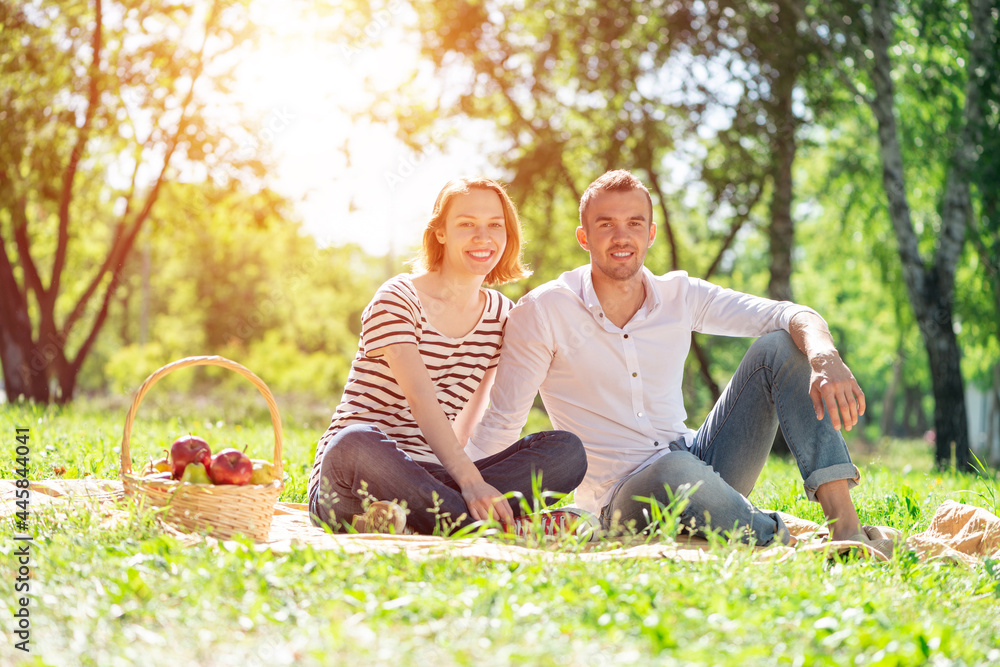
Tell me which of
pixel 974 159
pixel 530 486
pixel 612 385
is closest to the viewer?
pixel 530 486

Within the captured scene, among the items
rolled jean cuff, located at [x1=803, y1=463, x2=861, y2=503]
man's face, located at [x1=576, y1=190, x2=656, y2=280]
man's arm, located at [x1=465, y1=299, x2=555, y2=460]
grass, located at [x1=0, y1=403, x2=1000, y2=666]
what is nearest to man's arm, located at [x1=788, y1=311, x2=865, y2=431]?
rolled jean cuff, located at [x1=803, y1=463, x2=861, y2=503]

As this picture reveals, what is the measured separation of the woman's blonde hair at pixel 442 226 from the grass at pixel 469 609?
5.89 feet

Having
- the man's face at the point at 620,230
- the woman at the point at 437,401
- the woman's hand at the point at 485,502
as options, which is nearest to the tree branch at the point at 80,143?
the woman at the point at 437,401

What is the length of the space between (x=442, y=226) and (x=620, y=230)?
0.85m

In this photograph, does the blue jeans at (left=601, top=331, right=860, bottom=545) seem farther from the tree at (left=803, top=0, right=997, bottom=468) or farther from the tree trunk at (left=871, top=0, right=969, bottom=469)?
the tree trunk at (left=871, top=0, right=969, bottom=469)

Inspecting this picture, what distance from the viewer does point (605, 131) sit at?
14.0m

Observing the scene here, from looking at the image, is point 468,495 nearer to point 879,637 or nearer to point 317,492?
point 317,492

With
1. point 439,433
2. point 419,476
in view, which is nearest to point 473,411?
point 439,433

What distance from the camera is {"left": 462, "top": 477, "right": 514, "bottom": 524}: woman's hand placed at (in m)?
3.46

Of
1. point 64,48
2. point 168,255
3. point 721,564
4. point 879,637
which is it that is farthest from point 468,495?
point 168,255

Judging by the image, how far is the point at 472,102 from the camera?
13875 mm

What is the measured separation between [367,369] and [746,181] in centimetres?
1055

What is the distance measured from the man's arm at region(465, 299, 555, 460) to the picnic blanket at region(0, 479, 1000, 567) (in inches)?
26.1

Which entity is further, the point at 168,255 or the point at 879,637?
the point at 168,255
